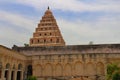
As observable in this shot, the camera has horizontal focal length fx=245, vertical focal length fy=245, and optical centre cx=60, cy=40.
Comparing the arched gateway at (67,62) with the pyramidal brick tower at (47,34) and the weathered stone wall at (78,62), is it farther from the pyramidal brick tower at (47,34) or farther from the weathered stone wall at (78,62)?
the pyramidal brick tower at (47,34)

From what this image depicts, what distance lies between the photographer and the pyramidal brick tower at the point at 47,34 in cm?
4566

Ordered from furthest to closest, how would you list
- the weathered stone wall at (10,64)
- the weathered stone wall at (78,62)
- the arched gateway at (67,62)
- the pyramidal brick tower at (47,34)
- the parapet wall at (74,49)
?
the pyramidal brick tower at (47,34) → the parapet wall at (74,49) → the weathered stone wall at (78,62) → the arched gateway at (67,62) → the weathered stone wall at (10,64)

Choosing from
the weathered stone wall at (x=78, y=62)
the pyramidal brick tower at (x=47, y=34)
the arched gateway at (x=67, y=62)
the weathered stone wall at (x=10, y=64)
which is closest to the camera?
the weathered stone wall at (x=10, y=64)

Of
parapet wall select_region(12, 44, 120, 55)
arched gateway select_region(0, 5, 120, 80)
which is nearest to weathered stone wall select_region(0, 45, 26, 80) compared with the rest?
arched gateway select_region(0, 5, 120, 80)

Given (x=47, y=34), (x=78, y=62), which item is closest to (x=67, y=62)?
(x=78, y=62)

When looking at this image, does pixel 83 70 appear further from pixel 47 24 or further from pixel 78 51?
pixel 47 24

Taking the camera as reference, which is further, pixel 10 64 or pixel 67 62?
pixel 67 62

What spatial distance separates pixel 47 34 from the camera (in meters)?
46.2

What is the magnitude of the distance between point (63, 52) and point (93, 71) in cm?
569

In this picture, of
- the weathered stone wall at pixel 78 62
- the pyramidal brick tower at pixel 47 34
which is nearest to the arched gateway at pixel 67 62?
the weathered stone wall at pixel 78 62

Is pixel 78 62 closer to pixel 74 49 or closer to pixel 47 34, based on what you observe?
pixel 74 49

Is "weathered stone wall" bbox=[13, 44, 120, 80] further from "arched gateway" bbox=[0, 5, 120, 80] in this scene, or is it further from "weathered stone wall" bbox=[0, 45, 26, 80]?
"weathered stone wall" bbox=[0, 45, 26, 80]

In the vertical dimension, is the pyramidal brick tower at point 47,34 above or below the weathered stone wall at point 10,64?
above

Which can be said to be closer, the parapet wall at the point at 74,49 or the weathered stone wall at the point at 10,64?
the weathered stone wall at the point at 10,64
